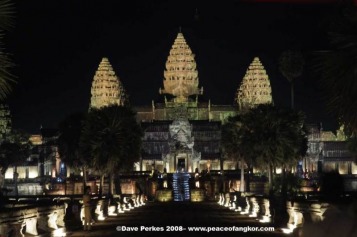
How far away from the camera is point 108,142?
88.8 metres

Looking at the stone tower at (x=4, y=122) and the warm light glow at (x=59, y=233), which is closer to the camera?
the warm light glow at (x=59, y=233)

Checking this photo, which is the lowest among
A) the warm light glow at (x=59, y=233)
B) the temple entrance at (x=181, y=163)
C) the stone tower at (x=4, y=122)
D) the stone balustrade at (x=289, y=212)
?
the warm light glow at (x=59, y=233)

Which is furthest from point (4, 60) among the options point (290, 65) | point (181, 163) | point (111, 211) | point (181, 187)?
point (181, 163)

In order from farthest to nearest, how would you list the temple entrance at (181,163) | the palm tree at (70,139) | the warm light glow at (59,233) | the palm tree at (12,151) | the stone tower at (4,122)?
1. the temple entrance at (181,163)
2. the stone tower at (4,122)
3. the palm tree at (12,151)
4. the palm tree at (70,139)
5. the warm light glow at (59,233)

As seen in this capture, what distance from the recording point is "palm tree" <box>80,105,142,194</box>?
8806cm

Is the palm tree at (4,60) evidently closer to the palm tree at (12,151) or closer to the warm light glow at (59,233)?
the warm light glow at (59,233)

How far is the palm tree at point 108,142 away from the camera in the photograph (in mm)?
88062

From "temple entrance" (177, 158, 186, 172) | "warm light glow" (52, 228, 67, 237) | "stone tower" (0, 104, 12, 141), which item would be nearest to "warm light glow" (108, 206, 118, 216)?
"warm light glow" (52, 228, 67, 237)

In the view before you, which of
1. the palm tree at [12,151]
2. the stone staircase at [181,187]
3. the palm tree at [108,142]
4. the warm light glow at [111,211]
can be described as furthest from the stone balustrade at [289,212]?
the palm tree at [12,151]

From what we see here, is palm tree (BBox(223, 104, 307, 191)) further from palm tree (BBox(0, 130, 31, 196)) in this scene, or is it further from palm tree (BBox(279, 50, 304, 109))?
palm tree (BBox(0, 130, 31, 196))

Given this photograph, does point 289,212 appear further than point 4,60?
Yes

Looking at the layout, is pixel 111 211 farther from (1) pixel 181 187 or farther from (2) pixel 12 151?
(2) pixel 12 151

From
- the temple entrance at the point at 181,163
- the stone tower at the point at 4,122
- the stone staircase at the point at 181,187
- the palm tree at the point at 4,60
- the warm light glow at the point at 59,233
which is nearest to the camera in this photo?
the palm tree at the point at 4,60

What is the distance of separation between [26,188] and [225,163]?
4179 cm
